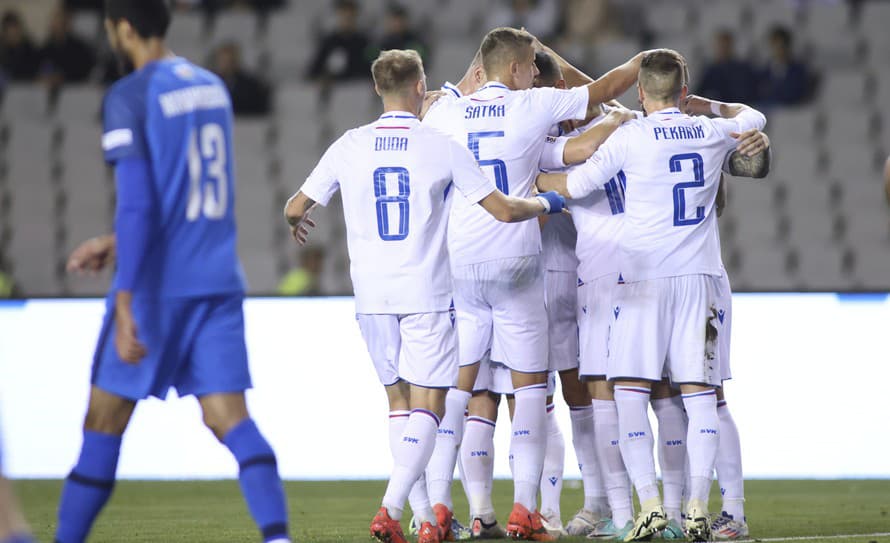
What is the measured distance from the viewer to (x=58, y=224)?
1469 cm

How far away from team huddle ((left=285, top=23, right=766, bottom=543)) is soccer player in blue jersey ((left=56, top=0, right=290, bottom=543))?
1.50 m

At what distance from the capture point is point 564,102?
6.62 meters

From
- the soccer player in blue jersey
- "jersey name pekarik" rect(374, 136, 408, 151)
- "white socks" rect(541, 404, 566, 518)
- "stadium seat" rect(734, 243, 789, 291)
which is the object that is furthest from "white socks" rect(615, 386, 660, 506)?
"stadium seat" rect(734, 243, 789, 291)

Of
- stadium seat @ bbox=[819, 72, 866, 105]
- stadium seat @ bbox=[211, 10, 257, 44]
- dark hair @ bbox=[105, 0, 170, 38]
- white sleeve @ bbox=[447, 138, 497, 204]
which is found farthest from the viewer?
stadium seat @ bbox=[211, 10, 257, 44]

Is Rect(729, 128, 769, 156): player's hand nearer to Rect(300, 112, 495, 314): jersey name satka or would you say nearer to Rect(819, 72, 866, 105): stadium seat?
Rect(300, 112, 495, 314): jersey name satka

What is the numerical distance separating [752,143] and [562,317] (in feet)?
4.74

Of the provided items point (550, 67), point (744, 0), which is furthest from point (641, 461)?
point (744, 0)

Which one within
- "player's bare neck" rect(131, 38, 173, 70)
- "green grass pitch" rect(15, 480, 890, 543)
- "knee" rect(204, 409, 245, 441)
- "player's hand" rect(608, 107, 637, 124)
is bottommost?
"green grass pitch" rect(15, 480, 890, 543)

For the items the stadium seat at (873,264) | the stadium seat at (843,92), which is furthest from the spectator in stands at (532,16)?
the stadium seat at (873,264)

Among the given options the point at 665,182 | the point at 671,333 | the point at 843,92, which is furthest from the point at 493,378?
the point at 843,92

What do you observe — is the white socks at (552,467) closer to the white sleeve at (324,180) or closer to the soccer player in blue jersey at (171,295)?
the white sleeve at (324,180)

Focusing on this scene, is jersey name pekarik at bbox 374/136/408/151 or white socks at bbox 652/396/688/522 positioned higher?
jersey name pekarik at bbox 374/136/408/151

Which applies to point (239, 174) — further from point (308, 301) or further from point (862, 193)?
point (862, 193)

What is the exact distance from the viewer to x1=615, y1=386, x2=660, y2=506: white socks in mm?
6426
